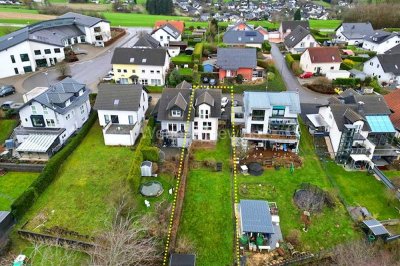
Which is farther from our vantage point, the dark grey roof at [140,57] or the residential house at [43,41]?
the residential house at [43,41]

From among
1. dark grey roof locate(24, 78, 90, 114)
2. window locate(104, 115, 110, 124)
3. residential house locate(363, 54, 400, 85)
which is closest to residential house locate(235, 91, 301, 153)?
window locate(104, 115, 110, 124)

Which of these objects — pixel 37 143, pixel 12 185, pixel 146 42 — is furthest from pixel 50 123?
pixel 146 42

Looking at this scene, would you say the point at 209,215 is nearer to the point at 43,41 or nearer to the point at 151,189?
Answer: the point at 151,189

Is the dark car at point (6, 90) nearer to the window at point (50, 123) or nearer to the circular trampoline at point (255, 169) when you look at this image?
the window at point (50, 123)

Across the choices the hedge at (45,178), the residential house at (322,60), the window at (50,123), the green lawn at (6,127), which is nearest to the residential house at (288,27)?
the residential house at (322,60)

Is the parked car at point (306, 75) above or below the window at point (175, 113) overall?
below

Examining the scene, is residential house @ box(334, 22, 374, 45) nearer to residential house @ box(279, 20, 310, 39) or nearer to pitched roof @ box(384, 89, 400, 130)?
residential house @ box(279, 20, 310, 39)

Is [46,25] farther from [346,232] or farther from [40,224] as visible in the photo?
[346,232]
